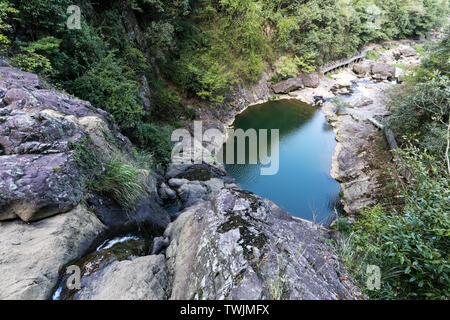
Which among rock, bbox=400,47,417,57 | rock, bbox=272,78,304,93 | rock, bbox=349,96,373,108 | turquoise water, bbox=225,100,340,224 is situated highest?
rock, bbox=400,47,417,57

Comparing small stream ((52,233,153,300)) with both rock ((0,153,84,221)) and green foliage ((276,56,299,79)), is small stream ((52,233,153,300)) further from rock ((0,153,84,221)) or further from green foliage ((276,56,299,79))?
green foliage ((276,56,299,79))

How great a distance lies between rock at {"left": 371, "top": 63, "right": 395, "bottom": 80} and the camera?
2145 cm

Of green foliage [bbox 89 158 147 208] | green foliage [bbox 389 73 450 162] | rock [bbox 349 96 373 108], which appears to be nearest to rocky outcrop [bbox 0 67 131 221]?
green foliage [bbox 89 158 147 208]

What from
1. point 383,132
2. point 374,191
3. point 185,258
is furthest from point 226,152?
point 185,258

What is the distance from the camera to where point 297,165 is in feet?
36.9

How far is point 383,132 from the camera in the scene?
1110cm

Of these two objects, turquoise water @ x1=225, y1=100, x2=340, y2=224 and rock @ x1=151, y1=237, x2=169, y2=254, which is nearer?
rock @ x1=151, y1=237, x2=169, y2=254

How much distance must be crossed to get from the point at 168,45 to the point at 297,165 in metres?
9.40

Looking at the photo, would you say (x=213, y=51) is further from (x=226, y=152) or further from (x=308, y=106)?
(x=308, y=106)

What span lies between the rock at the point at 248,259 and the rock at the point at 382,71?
25.0 metres

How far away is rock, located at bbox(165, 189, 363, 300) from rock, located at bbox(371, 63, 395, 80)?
2495 centimetres

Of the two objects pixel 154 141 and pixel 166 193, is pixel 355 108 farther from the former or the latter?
pixel 166 193

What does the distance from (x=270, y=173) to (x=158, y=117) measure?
636 centimetres

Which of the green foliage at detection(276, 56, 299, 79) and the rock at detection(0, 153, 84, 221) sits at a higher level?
the green foliage at detection(276, 56, 299, 79)
